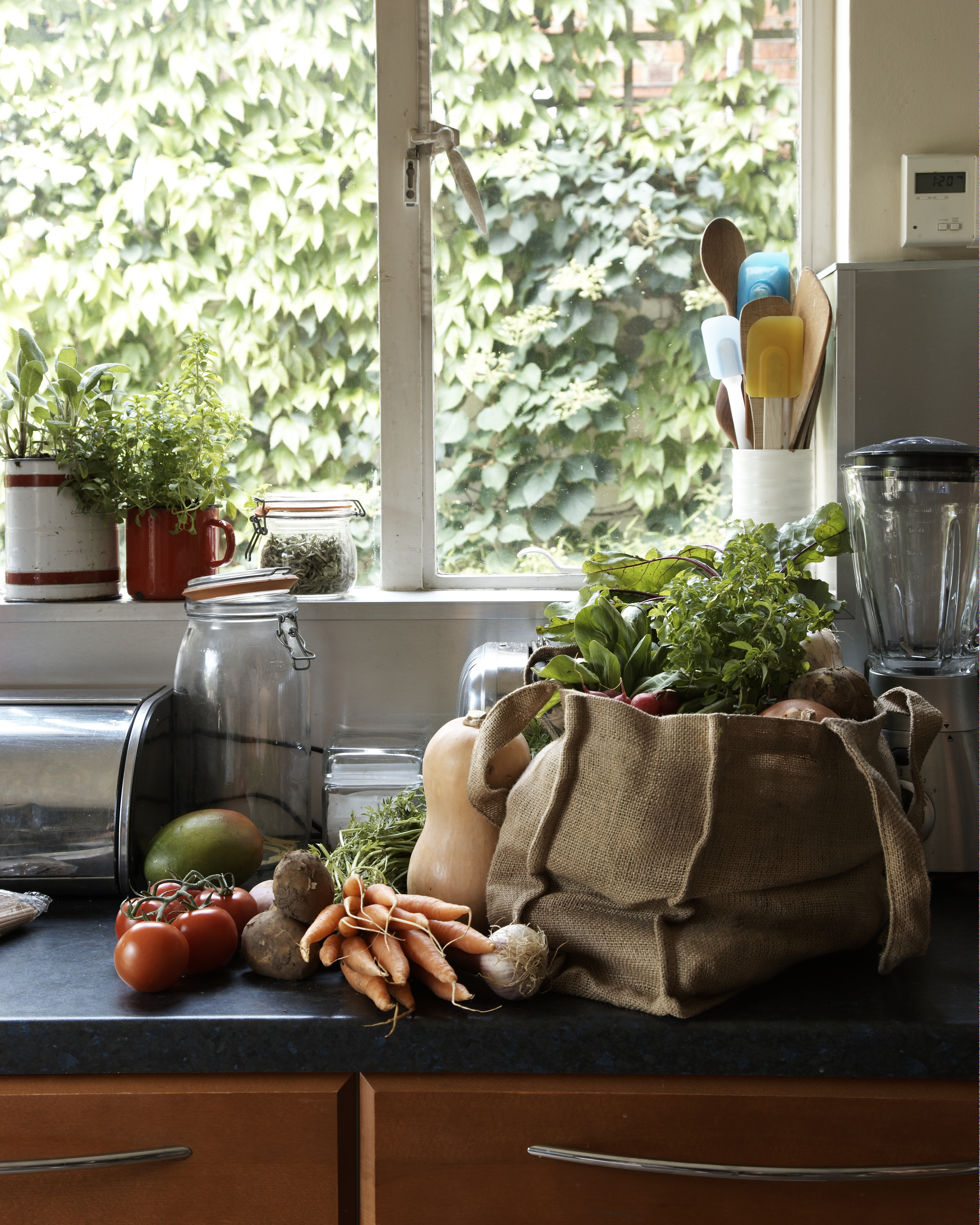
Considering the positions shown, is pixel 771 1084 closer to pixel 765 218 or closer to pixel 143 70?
pixel 765 218

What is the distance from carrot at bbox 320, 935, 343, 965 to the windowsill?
57 cm

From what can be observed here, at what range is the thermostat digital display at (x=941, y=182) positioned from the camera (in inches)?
53.6

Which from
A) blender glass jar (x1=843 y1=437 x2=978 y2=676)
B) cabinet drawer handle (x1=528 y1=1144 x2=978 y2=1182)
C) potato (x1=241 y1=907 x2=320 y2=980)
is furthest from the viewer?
blender glass jar (x1=843 y1=437 x2=978 y2=676)

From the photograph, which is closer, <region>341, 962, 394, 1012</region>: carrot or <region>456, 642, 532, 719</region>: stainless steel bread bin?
<region>341, 962, 394, 1012</region>: carrot

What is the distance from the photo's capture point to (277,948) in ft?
3.06

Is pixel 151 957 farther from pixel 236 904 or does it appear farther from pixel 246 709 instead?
pixel 246 709

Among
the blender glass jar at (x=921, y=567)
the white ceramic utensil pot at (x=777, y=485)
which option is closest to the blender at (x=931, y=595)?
the blender glass jar at (x=921, y=567)

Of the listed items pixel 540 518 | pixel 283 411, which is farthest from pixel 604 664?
pixel 283 411

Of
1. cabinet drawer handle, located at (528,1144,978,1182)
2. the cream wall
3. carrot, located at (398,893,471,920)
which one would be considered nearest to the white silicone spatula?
the cream wall

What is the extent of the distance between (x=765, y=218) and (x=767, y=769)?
3.15ft

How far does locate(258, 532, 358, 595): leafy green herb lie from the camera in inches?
56.2

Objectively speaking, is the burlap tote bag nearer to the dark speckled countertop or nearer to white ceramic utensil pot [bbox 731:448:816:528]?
the dark speckled countertop

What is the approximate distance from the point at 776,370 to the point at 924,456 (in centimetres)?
31

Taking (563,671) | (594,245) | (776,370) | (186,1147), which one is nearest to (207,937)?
(186,1147)
